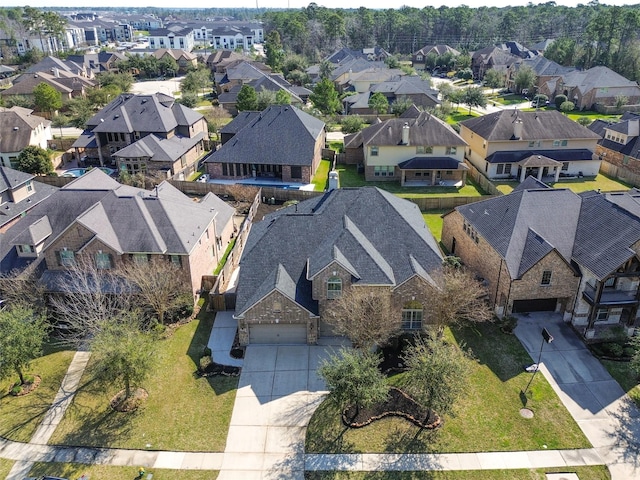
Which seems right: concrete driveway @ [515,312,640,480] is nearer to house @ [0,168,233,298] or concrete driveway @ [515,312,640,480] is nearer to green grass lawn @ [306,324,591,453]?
green grass lawn @ [306,324,591,453]

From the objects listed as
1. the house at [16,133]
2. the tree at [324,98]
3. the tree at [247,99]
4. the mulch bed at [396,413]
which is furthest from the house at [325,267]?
the tree at [324,98]

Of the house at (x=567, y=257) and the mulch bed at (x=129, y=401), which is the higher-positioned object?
the house at (x=567, y=257)

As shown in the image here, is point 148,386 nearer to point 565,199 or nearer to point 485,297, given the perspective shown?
point 485,297

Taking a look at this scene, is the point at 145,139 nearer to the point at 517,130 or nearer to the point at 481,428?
the point at 517,130

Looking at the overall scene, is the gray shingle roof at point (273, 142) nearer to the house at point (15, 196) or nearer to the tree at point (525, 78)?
the house at point (15, 196)

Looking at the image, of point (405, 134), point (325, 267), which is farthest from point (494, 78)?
point (325, 267)

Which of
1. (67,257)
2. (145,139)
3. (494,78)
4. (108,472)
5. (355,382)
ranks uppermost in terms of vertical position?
(145,139)
